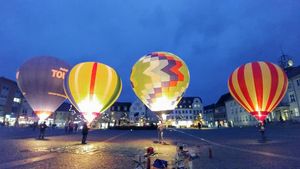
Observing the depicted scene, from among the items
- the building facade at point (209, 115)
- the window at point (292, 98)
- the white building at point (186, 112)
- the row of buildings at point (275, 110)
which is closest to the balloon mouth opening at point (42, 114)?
the row of buildings at point (275, 110)

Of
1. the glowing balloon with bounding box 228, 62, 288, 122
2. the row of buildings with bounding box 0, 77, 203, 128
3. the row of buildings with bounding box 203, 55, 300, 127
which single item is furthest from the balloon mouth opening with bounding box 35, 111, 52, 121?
the row of buildings with bounding box 203, 55, 300, 127

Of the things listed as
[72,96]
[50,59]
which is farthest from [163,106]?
[50,59]

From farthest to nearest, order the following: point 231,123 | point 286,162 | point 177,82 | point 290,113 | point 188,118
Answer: point 188,118 < point 231,123 < point 290,113 < point 177,82 < point 286,162

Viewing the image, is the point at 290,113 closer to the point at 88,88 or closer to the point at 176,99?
the point at 176,99

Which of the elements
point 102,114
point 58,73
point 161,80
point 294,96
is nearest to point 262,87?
point 161,80

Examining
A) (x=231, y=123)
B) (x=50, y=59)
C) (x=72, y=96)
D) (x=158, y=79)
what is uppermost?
(x=50, y=59)

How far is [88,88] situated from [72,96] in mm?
1856

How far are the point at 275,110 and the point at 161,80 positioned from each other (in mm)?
43117

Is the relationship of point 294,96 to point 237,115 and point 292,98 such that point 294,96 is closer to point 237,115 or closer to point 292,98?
point 292,98

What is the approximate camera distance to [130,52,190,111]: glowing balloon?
17.2m

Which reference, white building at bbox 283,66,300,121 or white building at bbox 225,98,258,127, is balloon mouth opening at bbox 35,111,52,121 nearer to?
white building at bbox 283,66,300,121

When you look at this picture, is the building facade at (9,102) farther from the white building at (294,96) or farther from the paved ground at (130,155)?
the white building at (294,96)

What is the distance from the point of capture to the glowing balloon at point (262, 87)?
16.0m

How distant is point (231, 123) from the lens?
69.4 m
